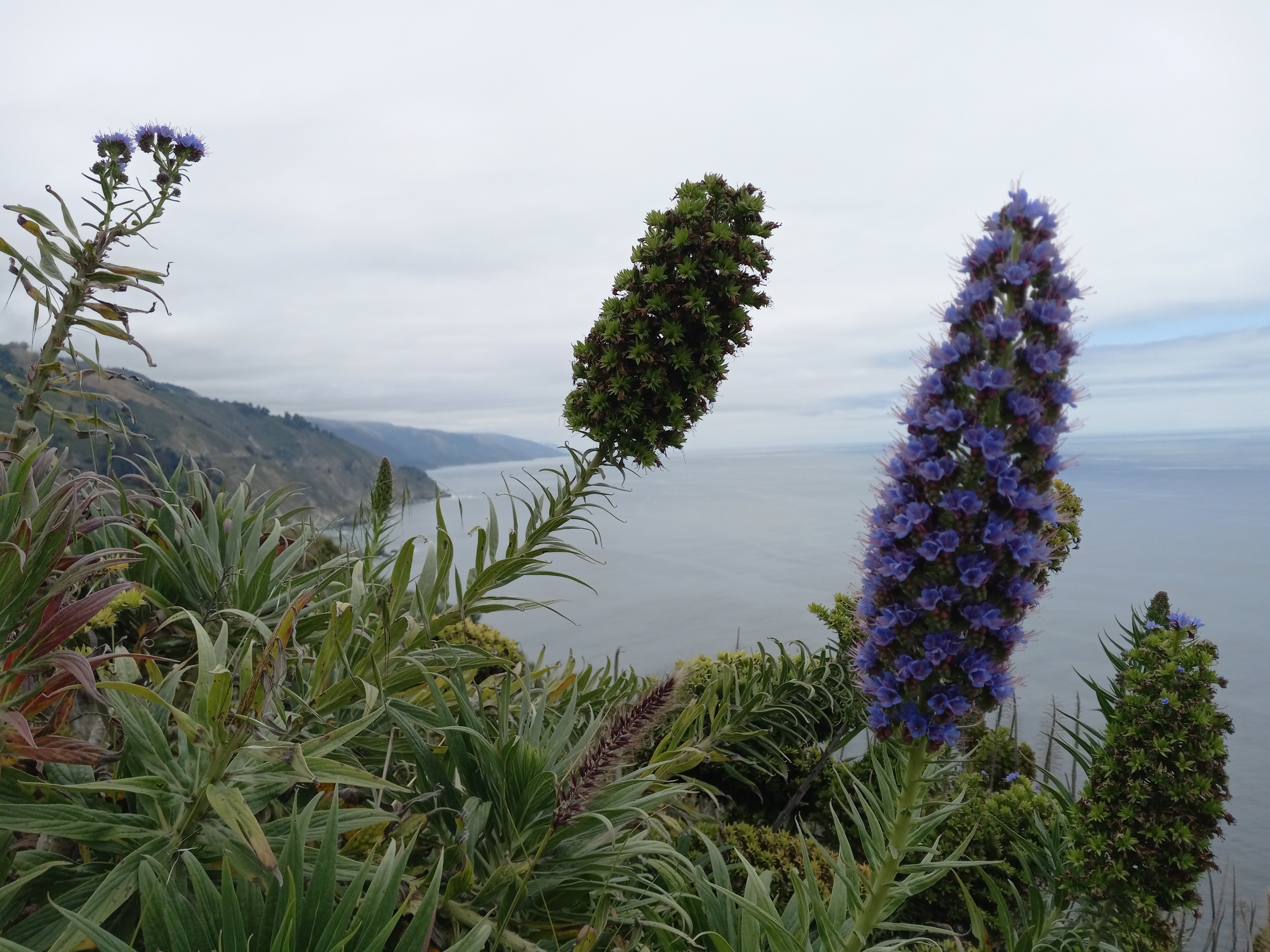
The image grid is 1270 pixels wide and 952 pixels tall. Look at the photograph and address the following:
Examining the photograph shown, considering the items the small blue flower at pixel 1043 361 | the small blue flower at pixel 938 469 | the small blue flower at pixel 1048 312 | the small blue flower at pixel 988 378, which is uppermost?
the small blue flower at pixel 1048 312

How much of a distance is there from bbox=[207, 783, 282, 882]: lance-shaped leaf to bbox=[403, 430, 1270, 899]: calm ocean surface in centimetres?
164

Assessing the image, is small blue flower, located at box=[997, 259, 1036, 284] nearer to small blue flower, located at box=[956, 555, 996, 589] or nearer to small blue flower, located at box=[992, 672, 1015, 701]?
small blue flower, located at box=[956, 555, 996, 589]

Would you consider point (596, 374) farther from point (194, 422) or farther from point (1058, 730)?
A: point (194, 422)

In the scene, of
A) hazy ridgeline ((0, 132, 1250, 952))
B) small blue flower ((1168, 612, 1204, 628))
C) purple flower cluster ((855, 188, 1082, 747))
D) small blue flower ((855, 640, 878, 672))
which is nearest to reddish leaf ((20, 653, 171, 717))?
hazy ridgeline ((0, 132, 1250, 952))

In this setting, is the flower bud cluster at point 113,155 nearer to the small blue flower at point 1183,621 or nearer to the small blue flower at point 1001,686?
the small blue flower at point 1001,686

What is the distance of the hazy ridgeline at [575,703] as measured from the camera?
1839mm

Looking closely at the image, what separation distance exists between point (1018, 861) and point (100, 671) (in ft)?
19.5

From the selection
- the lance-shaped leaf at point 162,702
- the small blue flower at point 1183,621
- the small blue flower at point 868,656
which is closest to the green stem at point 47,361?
the lance-shaped leaf at point 162,702

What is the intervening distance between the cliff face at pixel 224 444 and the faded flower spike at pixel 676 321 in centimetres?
104

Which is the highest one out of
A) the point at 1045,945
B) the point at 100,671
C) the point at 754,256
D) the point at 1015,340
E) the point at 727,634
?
the point at 754,256

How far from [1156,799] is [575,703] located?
255 cm

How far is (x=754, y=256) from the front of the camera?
3627mm

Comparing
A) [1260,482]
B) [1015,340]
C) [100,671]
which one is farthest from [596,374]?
[1260,482]

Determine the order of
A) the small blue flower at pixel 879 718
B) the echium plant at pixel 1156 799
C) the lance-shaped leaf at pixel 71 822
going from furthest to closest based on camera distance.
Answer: the echium plant at pixel 1156 799
the small blue flower at pixel 879 718
the lance-shaped leaf at pixel 71 822
